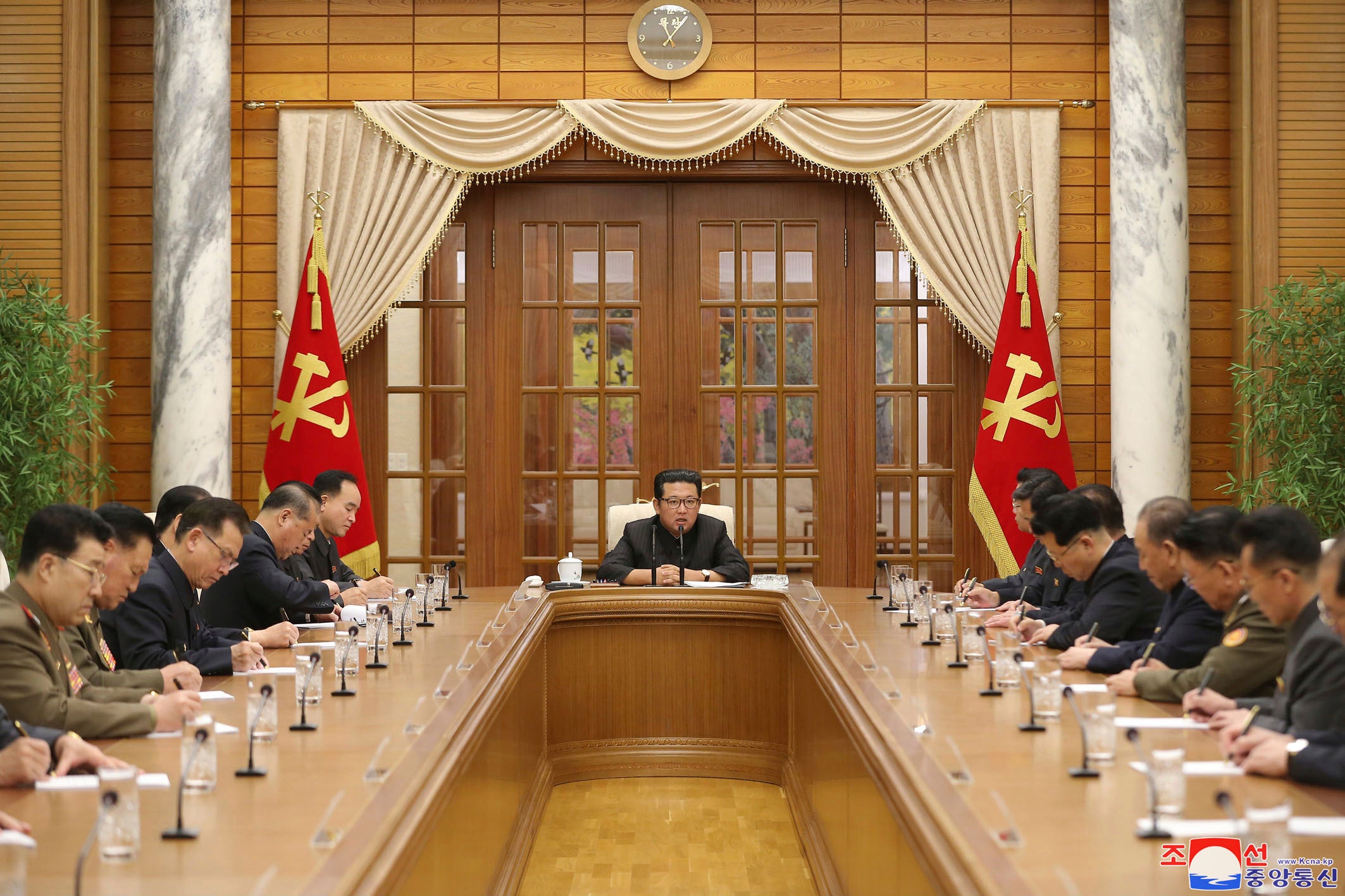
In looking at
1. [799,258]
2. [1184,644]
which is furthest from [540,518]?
[1184,644]

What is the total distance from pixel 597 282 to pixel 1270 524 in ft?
15.9

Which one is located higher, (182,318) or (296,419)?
(182,318)

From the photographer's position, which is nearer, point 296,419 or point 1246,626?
point 1246,626

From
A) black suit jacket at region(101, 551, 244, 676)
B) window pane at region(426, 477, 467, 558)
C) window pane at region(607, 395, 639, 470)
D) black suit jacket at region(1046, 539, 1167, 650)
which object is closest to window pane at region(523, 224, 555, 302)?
window pane at region(607, 395, 639, 470)

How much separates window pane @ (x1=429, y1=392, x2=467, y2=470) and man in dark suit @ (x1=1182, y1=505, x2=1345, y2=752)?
16.1 ft

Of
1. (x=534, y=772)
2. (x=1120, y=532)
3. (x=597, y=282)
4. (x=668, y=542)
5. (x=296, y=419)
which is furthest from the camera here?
(x=597, y=282)

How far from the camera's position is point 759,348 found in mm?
7254

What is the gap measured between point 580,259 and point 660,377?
0.77 metres

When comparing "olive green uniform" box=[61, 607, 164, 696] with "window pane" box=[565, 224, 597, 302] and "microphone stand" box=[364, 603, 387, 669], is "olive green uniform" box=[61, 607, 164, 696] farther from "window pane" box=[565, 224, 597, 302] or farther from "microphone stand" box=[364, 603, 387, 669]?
"window pane" box=[565, 224, 597, 302]

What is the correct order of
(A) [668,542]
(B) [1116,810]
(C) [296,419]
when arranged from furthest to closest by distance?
(C) [296,419], (A) [668,542], (B) [1116,810]

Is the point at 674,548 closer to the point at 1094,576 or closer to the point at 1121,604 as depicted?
the point at 1094,576

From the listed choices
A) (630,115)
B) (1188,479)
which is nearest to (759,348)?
(630,115)

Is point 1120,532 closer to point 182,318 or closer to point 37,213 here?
point 182,318

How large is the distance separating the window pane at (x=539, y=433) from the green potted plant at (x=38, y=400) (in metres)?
2.10
